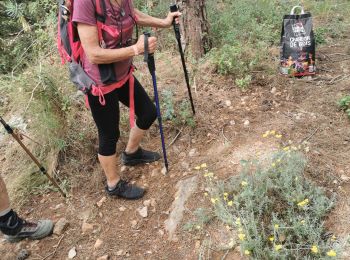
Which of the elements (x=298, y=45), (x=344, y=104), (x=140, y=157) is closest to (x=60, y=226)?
(x=140, y=157)

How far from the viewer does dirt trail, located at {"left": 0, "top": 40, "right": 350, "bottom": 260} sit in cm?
334

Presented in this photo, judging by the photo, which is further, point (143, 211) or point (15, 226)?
point (143, 211)

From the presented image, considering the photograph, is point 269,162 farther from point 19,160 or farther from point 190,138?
point 19,160

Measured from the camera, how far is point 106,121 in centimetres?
335

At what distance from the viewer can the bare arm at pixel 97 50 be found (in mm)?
2738

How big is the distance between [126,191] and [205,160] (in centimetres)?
97

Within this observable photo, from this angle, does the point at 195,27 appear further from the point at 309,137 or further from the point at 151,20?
the point at 309,137

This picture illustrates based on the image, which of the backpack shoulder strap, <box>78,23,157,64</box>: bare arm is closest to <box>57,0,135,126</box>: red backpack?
the backpack shoulder strap

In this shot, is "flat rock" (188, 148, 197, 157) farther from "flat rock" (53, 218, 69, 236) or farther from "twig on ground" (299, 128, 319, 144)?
"flat rock" (53, 218, 69, 236)

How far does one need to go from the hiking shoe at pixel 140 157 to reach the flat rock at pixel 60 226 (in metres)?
0.98

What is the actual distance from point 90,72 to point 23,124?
7.06 ft

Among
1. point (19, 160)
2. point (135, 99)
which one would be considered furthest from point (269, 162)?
point (19, 160)

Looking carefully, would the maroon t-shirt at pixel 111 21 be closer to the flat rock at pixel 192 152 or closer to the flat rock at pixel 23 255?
the flat rock at pixel 192 152

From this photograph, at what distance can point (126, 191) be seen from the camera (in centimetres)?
385
